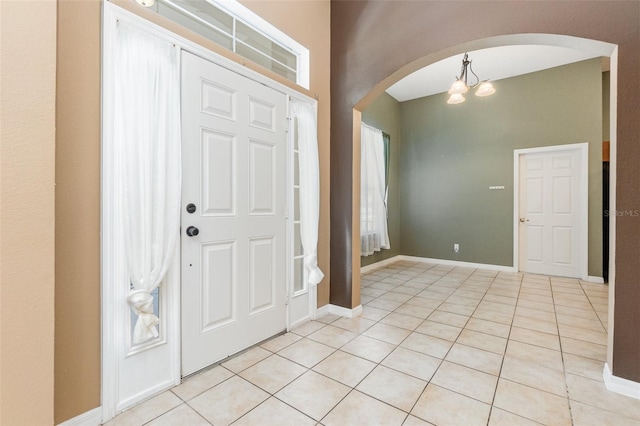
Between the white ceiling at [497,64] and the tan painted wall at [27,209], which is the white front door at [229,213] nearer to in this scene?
the tan painted wall at [27,209]

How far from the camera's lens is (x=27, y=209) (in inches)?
46.9

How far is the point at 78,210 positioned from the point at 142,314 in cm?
Result: 66

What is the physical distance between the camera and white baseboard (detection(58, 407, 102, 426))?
54.3 inches

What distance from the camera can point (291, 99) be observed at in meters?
2.60

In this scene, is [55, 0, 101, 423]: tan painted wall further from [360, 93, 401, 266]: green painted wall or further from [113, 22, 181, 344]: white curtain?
[360, 93, 401, 266]: green painted wall

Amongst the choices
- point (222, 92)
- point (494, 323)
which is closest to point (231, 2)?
point (222, 92)

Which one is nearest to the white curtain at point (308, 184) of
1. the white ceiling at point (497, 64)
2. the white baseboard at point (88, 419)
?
the white baseboard at point (88, 419)

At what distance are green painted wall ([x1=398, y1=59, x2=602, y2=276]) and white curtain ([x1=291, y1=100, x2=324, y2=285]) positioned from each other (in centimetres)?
375

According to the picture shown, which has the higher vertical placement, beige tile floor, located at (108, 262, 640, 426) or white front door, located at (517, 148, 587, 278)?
white front door, located at (517, 148, 587, 278)

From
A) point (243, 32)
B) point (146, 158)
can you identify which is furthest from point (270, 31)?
point (146, 158)

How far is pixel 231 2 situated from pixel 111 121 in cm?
135

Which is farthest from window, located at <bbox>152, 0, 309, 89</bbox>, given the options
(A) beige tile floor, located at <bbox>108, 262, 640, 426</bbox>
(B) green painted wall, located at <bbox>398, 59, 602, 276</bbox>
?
(B) green painted wall, located at <bbox>398, 59, 602, 276</bbox>

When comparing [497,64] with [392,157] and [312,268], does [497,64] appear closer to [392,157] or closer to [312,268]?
[392,157]

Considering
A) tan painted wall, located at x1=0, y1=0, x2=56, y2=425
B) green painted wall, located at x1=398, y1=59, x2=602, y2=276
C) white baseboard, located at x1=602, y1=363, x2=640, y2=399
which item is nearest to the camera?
tan painted wall, located at x1=0, y1=0, x2=56, y2=425
